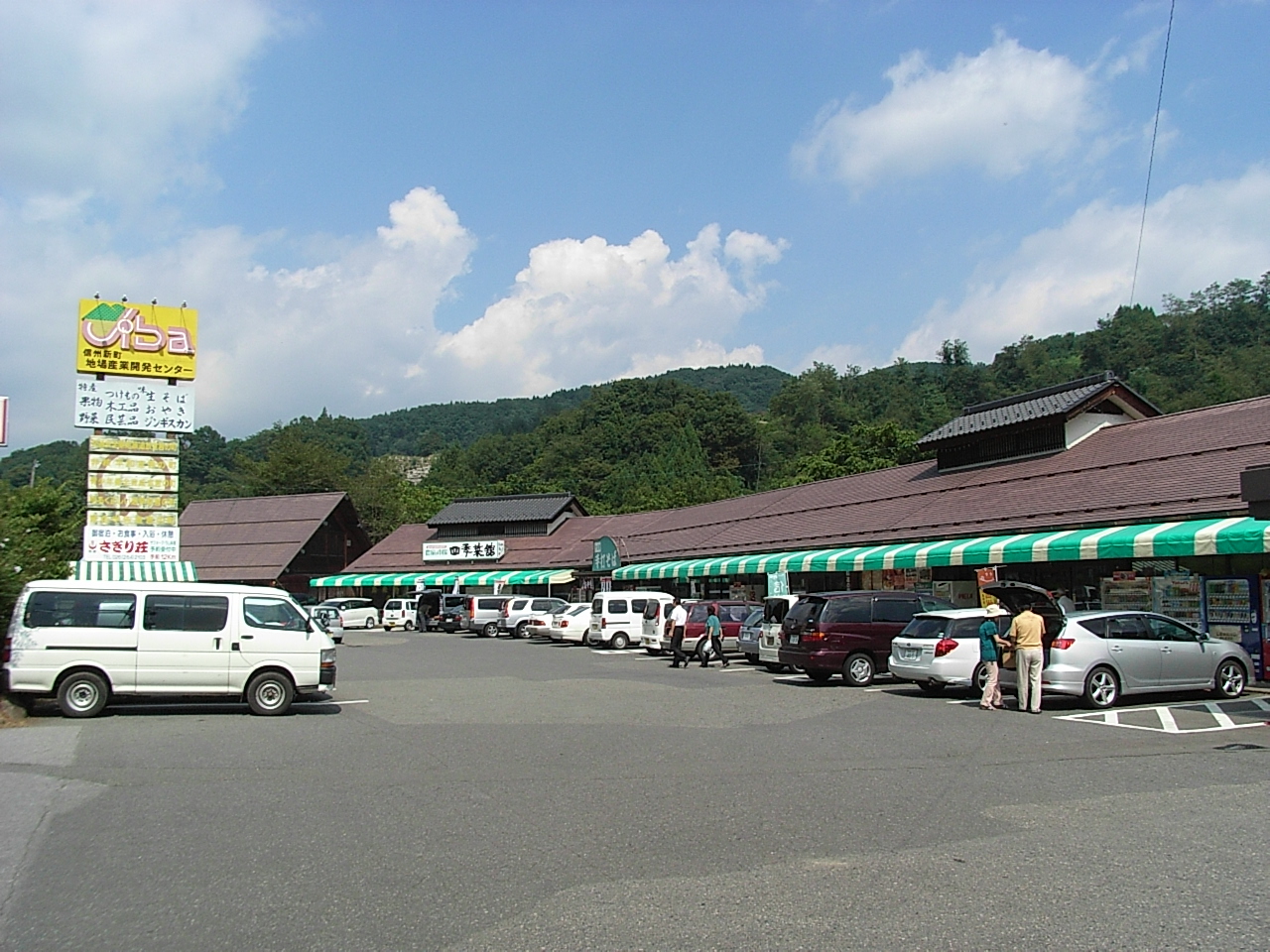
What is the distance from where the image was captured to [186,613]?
→ 1546cm

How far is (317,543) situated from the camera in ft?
219

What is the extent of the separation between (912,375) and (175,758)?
410 feet

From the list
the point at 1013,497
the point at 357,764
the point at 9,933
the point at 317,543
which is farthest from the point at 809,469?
the point at 9,933

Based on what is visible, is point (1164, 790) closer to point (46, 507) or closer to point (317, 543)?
point (46, 507)

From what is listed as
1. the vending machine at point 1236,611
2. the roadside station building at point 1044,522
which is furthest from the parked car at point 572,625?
the vending machine at point 1236,611

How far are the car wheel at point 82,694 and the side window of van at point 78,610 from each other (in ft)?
2.47

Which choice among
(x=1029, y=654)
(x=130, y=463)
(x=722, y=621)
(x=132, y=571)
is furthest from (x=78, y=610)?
(x=722, y=621)

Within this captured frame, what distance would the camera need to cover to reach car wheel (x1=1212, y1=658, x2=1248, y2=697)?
16533 millimetres

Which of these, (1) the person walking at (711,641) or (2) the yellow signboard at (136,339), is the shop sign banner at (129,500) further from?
(1) the person walking at (711,641)

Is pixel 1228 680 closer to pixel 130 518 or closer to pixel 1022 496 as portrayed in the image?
pixel 1022 496

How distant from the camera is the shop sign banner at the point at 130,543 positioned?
1110 inches

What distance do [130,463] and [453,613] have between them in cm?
2233

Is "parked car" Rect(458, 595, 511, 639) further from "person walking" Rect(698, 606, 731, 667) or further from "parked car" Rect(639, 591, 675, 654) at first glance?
"person walking" Rect(698, 606, 731, 667)

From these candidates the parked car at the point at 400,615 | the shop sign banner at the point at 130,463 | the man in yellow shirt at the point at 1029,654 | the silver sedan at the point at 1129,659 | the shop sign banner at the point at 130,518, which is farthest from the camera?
the parked car at the point at 400,615
